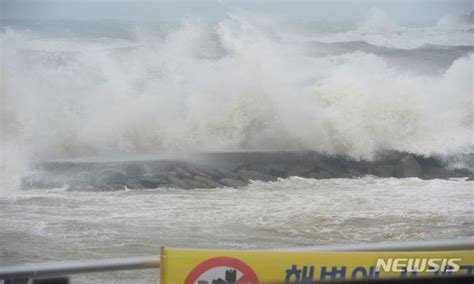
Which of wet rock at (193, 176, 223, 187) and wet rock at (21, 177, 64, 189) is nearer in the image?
wet rock at (21, 177, 64, 189)

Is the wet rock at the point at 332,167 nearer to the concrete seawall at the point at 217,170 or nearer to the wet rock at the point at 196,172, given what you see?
the concrete seawall at the point at 217,170

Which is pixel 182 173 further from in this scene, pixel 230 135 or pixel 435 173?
pixel 435 173

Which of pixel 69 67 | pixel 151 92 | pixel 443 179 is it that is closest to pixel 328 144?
pixel 443 179

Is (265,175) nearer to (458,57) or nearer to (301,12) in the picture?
(301,12)

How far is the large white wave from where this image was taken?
2678 millimetres

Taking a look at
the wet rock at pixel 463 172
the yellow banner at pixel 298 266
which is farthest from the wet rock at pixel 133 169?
the wet rock at pixel 463 172

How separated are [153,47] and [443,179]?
1.22m

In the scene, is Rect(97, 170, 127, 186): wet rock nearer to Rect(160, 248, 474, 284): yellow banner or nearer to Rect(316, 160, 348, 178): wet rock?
Rect(160, 248, 474, 284): yellow banner

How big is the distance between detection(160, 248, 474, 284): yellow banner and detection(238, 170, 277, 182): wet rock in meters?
0.61

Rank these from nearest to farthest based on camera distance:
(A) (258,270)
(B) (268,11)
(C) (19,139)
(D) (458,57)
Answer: (A) (258,270), (C) (19,139), (B) (268,11), (D) (458,57)

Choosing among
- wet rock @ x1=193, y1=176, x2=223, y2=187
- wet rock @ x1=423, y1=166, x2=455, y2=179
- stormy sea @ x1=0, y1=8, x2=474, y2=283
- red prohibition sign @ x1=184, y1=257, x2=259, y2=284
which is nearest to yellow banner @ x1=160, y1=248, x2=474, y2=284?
red prohibition sign @ x1=184, y1=257, x2=259, y2=284

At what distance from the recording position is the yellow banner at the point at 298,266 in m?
2.27

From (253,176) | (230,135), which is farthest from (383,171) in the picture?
(230,135)

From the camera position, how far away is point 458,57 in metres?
3.02
